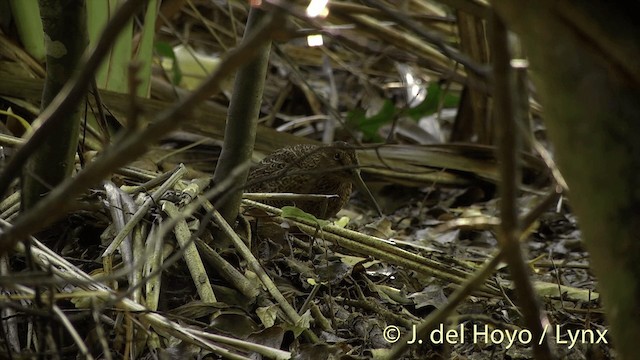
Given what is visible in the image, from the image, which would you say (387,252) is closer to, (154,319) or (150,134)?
(154,319)

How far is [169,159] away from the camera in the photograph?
3229mm

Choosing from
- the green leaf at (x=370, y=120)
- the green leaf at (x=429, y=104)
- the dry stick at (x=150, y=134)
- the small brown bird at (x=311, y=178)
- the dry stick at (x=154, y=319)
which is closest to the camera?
the dry stick at (x=150, y=134)

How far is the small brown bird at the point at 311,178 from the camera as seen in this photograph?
2.69 meters

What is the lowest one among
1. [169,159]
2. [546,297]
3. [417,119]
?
[546,297]

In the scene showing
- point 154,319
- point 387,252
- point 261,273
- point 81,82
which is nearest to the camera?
point 81,82

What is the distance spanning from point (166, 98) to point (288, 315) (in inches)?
83.7

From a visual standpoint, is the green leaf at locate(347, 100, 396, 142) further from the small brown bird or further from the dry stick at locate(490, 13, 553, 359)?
the dry stick at locate(490, 13, 553, 359)

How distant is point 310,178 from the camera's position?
287 cm

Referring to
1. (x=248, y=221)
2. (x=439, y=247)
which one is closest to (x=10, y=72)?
(x=248, y=221)

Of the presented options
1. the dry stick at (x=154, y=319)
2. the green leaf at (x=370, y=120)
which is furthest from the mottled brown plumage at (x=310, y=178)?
the dry stick at (x=154, y=319)

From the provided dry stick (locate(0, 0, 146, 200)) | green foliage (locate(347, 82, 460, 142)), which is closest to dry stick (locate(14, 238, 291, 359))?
dry stick (locate(0, 0, 146, 200))

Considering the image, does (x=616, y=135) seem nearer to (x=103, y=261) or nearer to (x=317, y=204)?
(x=103, y=261)

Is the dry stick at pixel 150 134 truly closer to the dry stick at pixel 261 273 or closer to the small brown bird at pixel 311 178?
the dry stick at pixel 261 273

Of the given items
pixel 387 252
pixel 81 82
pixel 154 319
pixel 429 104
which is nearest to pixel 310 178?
pixel 387 252
